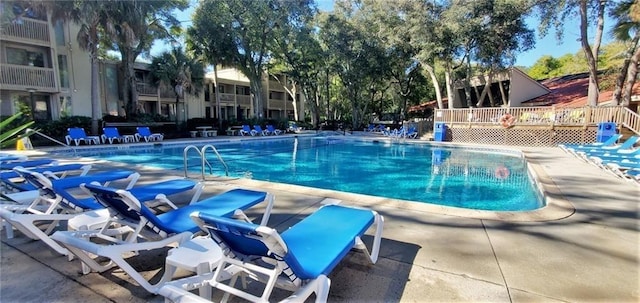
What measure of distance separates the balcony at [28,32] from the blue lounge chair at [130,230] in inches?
711

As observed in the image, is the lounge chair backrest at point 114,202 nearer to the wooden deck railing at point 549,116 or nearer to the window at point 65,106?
the wooden deck railing at point 549,116

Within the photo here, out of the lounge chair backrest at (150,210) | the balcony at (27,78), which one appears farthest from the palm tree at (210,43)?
the lounge chair backrest at (150,210)

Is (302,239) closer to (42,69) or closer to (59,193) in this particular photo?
(59,193)

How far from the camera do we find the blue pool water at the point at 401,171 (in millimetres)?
6918

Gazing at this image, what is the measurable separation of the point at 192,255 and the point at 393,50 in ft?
Answer: 76.9

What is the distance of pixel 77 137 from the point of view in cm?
1372

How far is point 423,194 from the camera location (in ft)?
23.2

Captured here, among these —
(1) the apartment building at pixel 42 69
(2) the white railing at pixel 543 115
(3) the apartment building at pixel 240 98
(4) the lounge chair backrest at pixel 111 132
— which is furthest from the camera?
(3) the apartment building at pixel 240 98

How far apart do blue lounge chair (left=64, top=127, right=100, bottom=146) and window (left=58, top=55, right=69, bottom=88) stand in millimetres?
4705

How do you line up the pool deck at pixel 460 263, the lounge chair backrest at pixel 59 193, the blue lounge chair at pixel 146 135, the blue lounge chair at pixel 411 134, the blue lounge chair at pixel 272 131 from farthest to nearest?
the blue lounge chair at pixel 272 131
the blue lounge chair at pixel 411 134
the blue lounge chair at pixel 146 135
the lounge chair backrest at pixel 59 193
the pool deck at pixel 460 263

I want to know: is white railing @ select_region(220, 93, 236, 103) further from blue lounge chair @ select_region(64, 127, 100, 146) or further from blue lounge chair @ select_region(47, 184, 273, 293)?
blue lounge chair @ select_region(47, 184, 273, 293)

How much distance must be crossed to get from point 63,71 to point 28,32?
241 cm

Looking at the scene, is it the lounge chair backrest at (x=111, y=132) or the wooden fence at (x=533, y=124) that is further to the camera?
the lounge chair backrest at (x=111, y=132)

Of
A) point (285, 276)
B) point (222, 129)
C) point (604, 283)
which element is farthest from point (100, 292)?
point (222, 129)
